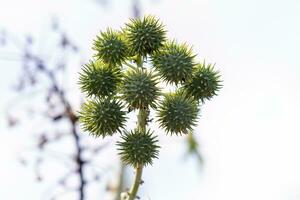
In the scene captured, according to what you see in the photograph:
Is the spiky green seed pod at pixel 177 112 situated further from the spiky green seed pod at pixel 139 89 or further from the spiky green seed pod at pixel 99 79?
the spiky green seed pod at pixel 99 79

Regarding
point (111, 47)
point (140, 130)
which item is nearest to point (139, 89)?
point (140, 130)

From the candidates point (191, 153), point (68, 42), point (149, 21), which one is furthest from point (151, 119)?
point (191, 153)

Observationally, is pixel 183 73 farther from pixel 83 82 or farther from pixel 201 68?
pixel 83 82

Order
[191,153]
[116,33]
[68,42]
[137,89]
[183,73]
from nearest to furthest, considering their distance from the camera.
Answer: [137,89] → [183,73] → [116,33] → [68,42] → [191,153]

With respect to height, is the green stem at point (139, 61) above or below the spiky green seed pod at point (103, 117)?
above

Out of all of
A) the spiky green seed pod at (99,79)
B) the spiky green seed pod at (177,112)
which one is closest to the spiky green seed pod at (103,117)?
the spiky green seed pod at (99,79)

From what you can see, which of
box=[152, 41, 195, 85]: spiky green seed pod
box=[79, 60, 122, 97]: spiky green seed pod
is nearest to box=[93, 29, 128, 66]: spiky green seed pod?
box=[79, 60, 122, 97]: spiky green seed pod
